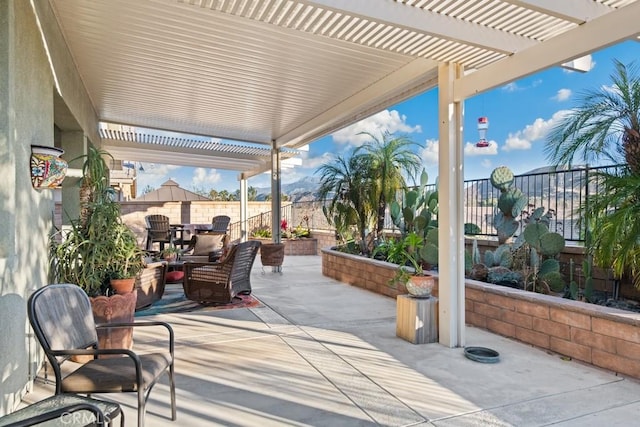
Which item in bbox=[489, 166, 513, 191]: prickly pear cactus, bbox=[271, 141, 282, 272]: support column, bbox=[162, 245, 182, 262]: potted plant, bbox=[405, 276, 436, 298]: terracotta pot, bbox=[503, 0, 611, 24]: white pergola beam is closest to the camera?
bbox=[503, 0, 611, 24]: white pergola beam

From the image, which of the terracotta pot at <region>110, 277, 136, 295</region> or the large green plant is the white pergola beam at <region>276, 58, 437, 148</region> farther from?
the terracotta pot at <region>110, 277, 136, 295</region>

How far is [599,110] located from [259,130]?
604 cm

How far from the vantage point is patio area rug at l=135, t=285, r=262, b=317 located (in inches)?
221

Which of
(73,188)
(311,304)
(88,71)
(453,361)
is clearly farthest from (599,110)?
(73,188)

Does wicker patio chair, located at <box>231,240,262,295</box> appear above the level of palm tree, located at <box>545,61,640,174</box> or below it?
below

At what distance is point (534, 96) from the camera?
16547mm

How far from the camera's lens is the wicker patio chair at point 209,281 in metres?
5.69

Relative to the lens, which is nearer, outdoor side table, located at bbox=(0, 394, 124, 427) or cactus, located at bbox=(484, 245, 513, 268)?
outdoor side table, located at bbox=(0, 394, 124, 427)

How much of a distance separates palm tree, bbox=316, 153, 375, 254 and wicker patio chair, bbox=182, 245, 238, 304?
3.03 m

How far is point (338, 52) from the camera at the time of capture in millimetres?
4586

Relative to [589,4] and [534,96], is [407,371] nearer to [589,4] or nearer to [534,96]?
[589,4]

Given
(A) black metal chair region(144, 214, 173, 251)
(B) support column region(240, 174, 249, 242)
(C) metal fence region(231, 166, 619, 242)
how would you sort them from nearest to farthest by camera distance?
(C) metal fence region(231, 166, 619, 242) < (A) black metal chair region(144, 214, 173, 251) < (B) support column region(240, 174, 249, 242)

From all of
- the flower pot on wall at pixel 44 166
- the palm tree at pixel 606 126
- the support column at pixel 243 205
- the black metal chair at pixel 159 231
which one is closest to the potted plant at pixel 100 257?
the flower pot on wall at pixel 44 166

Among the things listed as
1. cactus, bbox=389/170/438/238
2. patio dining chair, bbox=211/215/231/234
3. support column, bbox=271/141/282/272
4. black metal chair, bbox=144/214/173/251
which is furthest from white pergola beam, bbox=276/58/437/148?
patio dining chair, bbox=211/215/231/234
